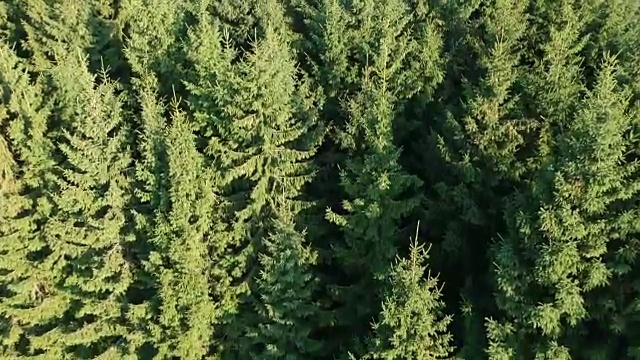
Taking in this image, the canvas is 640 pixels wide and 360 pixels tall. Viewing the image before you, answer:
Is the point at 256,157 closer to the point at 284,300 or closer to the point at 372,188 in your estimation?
the point at 372,188

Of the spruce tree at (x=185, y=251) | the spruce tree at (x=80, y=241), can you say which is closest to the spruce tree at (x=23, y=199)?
the spruce tree at (x=80, y=241)

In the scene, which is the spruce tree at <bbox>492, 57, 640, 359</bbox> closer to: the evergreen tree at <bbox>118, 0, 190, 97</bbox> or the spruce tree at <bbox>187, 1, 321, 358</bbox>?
the spruce tree at <bbox>187, 1, 321, 358</bbox>

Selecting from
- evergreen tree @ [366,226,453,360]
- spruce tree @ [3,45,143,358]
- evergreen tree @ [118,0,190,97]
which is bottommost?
evergreen tree @ [366,226,453,360]

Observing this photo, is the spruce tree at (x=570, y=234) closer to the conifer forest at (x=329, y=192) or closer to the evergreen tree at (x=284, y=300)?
the conifer forest at (x=329, y=192)

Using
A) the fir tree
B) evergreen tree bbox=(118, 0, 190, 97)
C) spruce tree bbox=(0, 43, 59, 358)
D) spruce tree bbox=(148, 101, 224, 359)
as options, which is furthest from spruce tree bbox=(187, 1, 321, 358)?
spruce tree bbox=(0, 43, 59, 358)

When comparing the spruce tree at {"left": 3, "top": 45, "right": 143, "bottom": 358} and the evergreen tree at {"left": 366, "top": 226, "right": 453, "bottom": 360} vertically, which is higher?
the spruce tree at {"left": 3, "top": 45, "right": 143, "bottom": 358}

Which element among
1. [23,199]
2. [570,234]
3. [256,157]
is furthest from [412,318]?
[23,199]

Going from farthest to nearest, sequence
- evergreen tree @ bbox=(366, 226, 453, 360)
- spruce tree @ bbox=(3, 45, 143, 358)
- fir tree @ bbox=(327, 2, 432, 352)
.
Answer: spruce tree @ bbox=(3, 45, 143, 358) → fir tree @ bbox=(327, 2, 432, 352) → evergreen tree @ bbox=(366, 226, 453, 360)
